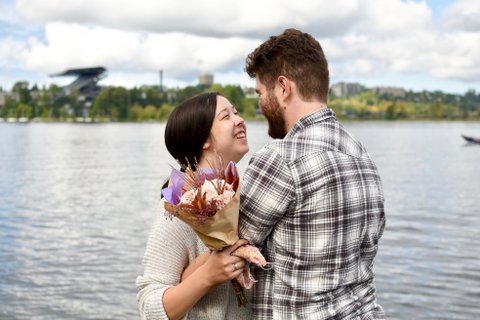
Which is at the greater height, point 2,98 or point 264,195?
point 2,98

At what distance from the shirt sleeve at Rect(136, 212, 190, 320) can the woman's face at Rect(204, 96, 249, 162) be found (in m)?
0.31

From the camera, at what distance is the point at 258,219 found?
2244 mm

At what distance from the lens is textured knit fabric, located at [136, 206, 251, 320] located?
248 centimetres

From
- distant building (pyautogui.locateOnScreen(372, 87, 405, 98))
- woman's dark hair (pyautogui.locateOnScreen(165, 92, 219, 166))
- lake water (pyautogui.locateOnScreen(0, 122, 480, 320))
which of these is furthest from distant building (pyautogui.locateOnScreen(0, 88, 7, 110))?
woman's dark hair (pyautogui.locateOnScreen(165, 92, 219, 166))

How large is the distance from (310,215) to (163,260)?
60 cm

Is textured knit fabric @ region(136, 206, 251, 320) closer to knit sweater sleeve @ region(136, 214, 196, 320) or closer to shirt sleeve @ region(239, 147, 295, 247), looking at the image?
knit sweater sleeve @ region(136, 214, 196, 320)

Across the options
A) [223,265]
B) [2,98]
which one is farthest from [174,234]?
[2,98]

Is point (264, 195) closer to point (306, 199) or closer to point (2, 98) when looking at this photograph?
point (306, 199)

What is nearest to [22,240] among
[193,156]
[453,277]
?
[453,277]

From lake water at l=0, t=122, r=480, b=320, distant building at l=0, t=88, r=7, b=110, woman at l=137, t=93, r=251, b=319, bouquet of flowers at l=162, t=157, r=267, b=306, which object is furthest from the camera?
distant building at l=0, t=88, r=7, b=110

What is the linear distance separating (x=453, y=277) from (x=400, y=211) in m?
7.21

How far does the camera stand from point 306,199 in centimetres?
221

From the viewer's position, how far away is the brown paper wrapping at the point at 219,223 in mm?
2154

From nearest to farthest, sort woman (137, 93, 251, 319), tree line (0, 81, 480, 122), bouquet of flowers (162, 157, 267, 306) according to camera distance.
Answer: bouquet of flowers (162, 157, 267, 306), woman (137, 93, 251, 319), tree line (0, 81, 480, 122)
